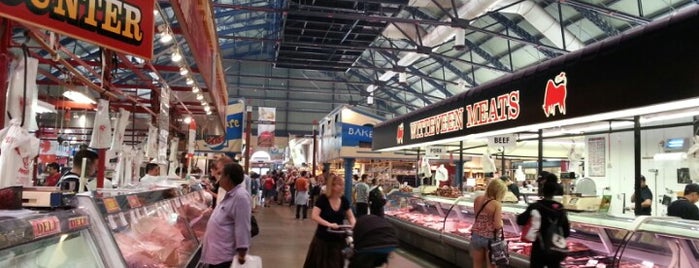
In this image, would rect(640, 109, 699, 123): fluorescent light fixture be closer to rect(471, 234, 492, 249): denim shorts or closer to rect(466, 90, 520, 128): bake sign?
rect(466, 90, 520, 128): bake sign

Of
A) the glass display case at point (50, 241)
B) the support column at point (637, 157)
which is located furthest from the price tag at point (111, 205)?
the support column at point (637, 157)

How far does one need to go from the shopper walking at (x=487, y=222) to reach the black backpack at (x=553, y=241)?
1270 mm

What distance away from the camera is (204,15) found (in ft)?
20.7

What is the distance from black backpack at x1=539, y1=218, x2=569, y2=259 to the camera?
5157 millimetres

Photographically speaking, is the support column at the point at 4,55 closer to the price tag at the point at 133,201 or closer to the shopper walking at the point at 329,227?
the price tag at the point at 133,201

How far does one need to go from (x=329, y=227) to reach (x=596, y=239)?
2950 mm

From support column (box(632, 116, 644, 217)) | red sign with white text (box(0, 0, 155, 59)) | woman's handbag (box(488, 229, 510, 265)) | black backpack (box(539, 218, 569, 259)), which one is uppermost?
red sign with white text (box(0, 0, 155, 59))

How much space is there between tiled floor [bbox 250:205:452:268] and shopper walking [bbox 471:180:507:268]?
1081 mm

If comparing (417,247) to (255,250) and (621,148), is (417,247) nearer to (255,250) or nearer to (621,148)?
(255,250)

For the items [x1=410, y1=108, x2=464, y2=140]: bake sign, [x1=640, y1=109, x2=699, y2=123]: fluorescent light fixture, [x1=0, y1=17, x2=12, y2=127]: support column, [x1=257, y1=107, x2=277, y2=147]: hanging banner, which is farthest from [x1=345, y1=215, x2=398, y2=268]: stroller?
[x1=257, y1=107, x2=277, y2=147]: hanging banner

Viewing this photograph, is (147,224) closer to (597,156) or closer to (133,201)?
(133,201)

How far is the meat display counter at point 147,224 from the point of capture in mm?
2783

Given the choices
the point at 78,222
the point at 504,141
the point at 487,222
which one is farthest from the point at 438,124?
the point at 78,222

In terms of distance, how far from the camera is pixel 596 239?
594cm
